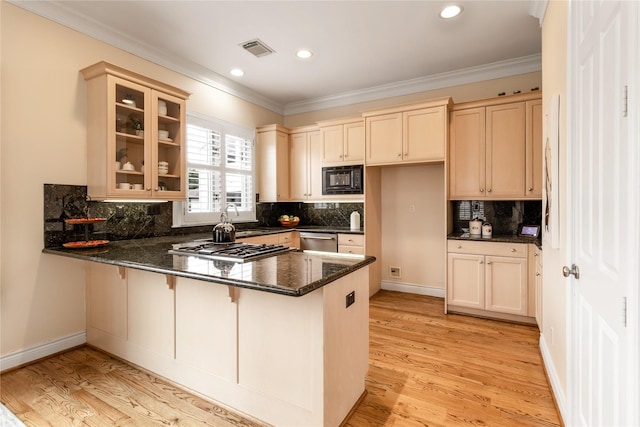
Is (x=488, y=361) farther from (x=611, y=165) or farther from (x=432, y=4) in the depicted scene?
(x=432, y=4)

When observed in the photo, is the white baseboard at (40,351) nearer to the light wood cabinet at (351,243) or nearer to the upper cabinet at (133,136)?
the upper cabinet at (133,136)

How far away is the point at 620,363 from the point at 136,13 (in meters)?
3.89

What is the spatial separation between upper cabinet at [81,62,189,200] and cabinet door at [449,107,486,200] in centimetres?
313

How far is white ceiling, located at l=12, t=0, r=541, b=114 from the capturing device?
2719 mm

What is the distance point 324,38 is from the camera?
323cm

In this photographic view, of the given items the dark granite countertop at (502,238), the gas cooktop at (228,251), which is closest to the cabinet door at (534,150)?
the dark granite countertop at (502,238)

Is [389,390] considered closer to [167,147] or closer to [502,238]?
[502,238]

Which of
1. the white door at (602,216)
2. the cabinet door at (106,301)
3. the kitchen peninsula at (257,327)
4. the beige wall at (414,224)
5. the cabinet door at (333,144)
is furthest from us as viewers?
the cabinet door at (333,144)

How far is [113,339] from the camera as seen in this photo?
267cm

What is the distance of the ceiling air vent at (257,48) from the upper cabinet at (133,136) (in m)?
0.83

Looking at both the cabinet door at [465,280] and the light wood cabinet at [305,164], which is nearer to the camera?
the cabinet door at [465,280]

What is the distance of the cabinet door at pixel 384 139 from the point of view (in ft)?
13.1

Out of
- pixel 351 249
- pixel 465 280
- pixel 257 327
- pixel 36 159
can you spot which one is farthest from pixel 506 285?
pixel 36 159

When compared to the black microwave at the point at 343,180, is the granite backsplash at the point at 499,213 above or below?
below
